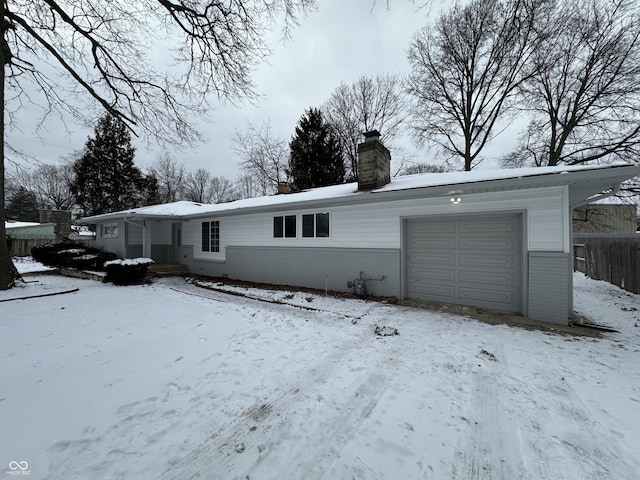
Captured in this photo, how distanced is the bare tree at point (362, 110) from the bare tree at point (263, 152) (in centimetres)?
513

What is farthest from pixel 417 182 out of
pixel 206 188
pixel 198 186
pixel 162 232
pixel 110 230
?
pixel 206 188

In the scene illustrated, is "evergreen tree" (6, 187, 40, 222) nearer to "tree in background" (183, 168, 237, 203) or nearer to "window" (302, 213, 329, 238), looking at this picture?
"tree in background" (183, 168, 237, 203)

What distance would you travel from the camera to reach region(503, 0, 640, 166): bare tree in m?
11.0

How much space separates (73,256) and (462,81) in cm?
2306

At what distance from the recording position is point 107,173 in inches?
877

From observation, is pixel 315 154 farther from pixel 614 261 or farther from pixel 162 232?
pixel 614 261

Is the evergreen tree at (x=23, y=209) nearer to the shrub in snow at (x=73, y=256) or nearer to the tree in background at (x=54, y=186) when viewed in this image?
the tree in background at (x=54, y=186)

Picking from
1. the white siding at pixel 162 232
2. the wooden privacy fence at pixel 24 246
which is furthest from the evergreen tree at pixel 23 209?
the white siding at pixel 162 232

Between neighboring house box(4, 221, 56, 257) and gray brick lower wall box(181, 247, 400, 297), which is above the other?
neighboring house box(4, 221, 56, 257)

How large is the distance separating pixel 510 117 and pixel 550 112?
1785 millimetres

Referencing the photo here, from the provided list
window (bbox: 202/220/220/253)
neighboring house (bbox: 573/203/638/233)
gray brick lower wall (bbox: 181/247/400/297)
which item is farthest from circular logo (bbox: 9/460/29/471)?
neighboring house (bbox: 573/203/638/233)

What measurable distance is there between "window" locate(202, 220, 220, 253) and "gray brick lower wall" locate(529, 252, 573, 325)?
11.1 metres

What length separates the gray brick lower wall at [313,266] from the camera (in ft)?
24.2

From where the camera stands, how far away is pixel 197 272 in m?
12.6
